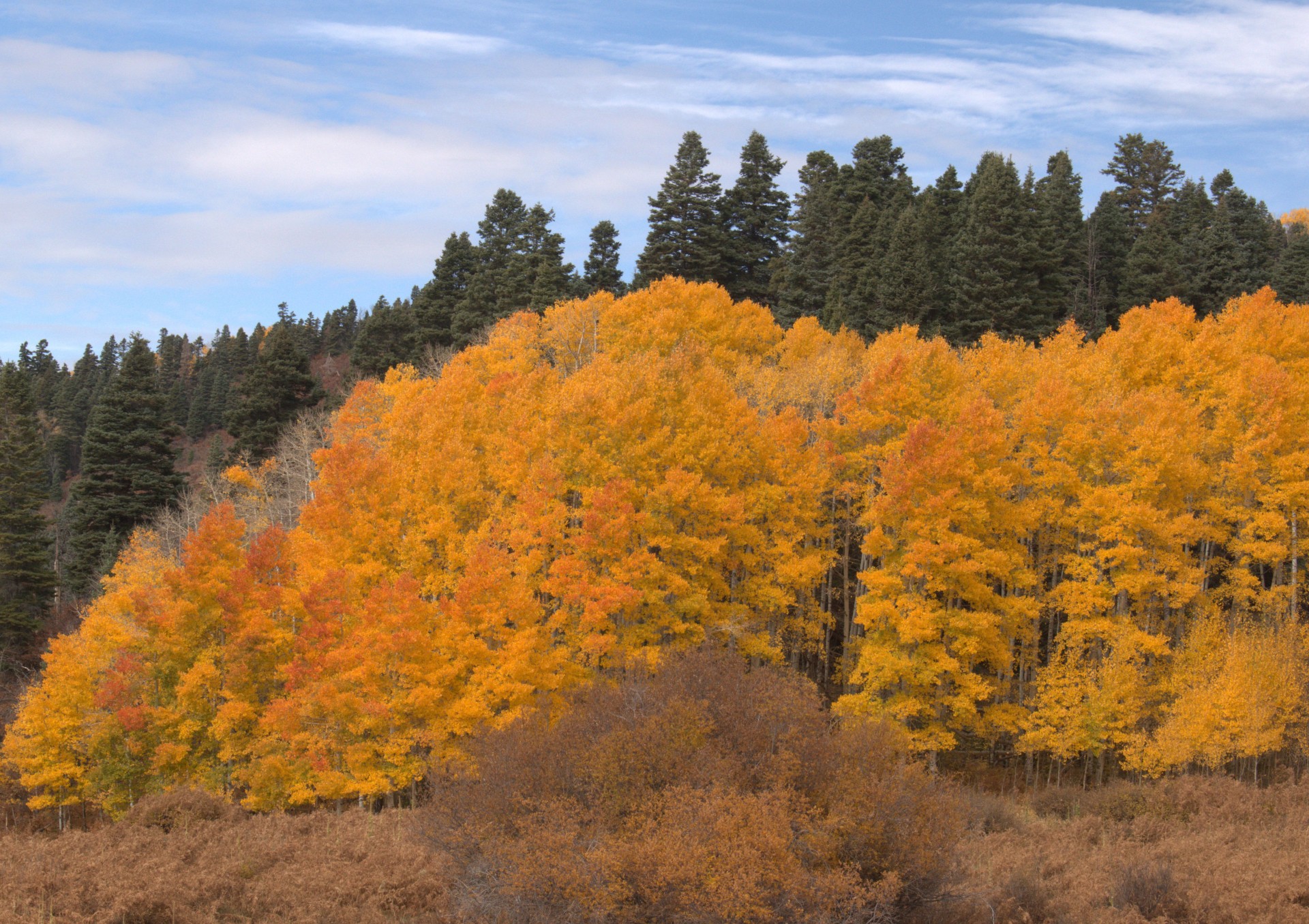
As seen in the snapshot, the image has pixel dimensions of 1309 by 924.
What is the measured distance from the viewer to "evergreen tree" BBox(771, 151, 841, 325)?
72.5 meters

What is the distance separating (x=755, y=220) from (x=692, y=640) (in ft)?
173

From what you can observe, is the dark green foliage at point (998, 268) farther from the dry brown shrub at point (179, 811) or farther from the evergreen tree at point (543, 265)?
the dry brown shrub at point (179, 811)

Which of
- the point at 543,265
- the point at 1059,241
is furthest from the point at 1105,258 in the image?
the point at 543,265

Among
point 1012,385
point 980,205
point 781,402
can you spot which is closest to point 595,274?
point 980,205

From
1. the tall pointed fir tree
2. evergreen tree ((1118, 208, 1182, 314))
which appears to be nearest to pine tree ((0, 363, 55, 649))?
the tall pointed fir tree

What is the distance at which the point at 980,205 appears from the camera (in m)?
69.3

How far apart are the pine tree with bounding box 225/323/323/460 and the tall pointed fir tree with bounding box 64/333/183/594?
240 inches

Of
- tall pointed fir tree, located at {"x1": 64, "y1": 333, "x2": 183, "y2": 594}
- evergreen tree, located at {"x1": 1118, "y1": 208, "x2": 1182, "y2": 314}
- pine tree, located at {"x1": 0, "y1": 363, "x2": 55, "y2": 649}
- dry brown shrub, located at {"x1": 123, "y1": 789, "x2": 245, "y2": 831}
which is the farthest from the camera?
evergreen tree, located at {"x1": 1118, "y1": 208, "x2": 1182, "y2": 314}

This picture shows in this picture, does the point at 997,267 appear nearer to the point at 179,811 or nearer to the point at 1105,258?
the point at 1105,258

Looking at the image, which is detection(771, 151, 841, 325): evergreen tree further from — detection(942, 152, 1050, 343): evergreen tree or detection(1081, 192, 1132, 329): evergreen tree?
detection(1081, 192, 1132, 329): evergreen tree

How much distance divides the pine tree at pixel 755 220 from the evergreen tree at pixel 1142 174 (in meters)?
33.6

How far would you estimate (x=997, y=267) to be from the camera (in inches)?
2657

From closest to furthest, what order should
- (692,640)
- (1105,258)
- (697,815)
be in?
(697,815), (692,640), (1105,258)

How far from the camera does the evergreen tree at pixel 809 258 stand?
72500 millimetres
